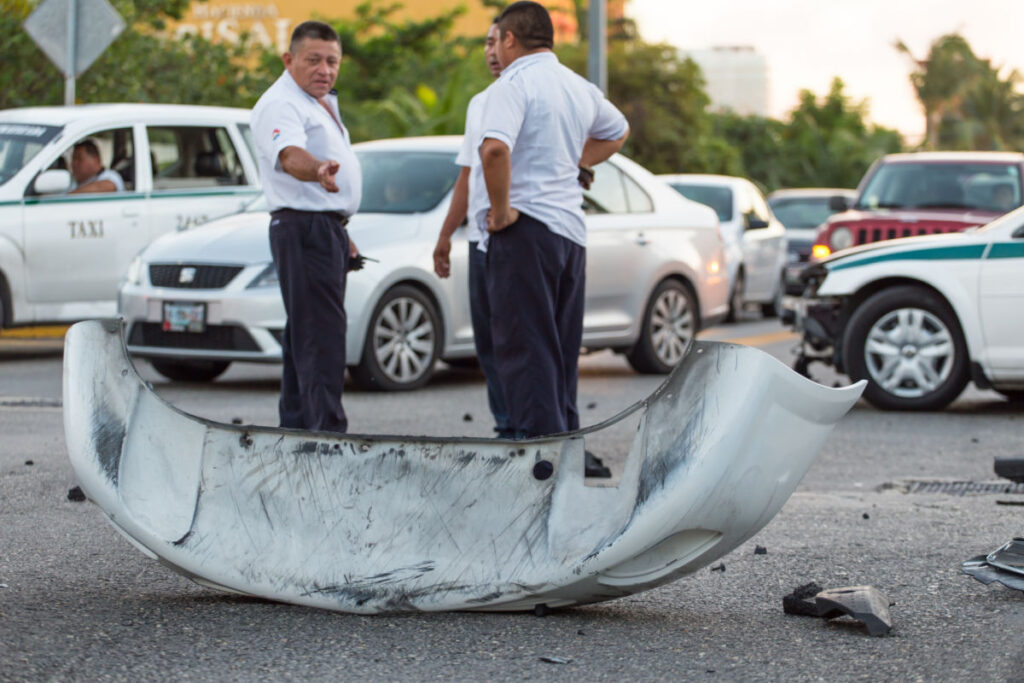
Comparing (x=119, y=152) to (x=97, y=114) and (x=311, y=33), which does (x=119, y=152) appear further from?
(x=311, y=33)

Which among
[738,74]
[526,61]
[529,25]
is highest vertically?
[738,74]

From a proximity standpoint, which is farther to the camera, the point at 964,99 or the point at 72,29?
the point at 964,99

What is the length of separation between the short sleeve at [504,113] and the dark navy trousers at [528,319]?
326 mm

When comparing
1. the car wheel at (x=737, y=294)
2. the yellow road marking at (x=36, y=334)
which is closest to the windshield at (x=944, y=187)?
the car wheel at (x=737, y=294)

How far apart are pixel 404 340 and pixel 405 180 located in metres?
1.11

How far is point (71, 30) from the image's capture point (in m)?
14.1

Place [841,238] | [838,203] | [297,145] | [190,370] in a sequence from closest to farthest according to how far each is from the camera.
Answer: [297,145], [190,370], [841,238], [838,203]

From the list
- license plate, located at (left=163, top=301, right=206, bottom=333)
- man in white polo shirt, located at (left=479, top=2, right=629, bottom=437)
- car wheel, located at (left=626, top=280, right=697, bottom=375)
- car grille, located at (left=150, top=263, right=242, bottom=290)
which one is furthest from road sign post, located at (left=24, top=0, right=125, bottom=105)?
man in white polo shirt, located at (left=479, top=2, right=629, bottom=437)

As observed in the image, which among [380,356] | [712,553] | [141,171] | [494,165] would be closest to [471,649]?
[712,553]

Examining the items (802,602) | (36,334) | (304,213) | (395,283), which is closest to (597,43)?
(36,334)

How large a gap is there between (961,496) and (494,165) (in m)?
2.52

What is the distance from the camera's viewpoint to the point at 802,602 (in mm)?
4484

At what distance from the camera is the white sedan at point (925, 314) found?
9688 millimetres

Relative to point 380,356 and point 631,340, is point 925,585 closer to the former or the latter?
point 380,356
